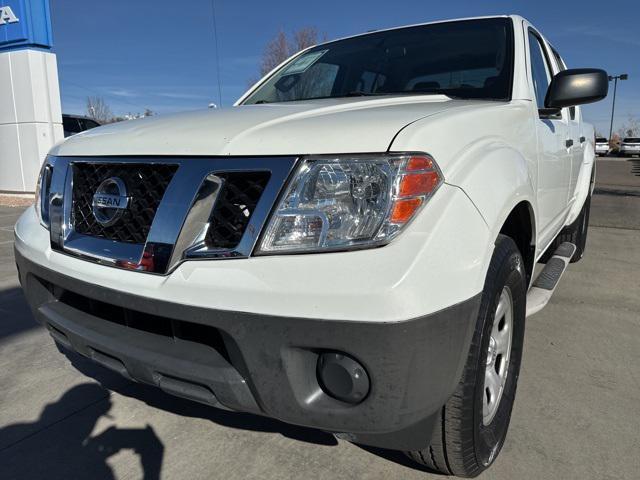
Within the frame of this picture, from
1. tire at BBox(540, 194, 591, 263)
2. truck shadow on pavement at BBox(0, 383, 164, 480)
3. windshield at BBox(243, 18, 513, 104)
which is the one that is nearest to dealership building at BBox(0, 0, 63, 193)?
windshield at BBox(243, 18, 513, 104)

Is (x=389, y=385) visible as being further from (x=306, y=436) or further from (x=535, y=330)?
(x=535, y=330)

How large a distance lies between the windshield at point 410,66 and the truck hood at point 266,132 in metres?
0.66

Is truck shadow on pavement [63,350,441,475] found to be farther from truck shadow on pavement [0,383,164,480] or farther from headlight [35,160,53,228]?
headlight [35,160,53,228]

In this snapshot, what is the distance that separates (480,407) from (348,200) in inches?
33.0

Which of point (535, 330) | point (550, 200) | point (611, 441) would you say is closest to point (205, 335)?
point (611, 441)

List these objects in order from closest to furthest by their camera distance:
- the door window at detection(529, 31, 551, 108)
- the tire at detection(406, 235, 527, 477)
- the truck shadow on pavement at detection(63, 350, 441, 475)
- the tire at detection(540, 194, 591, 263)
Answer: the tire at detection(406, 235, 527, 477)
the truck shadow on pavement at detection(63, 350, 441, 475)
the door window at detection(529, 31, 551, 108)
the tire at detection(540, 194, 591, 263)

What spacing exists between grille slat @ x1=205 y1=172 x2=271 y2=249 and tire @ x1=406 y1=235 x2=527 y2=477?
2.51 ft

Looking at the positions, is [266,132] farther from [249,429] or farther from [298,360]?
[249,429]

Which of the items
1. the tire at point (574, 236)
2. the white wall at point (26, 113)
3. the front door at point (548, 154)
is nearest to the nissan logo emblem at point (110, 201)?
the front door at point (548, 154)

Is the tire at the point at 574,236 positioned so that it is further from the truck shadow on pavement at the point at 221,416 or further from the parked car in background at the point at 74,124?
the parked car in background at the point at 74,124

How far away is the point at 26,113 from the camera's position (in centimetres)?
1150

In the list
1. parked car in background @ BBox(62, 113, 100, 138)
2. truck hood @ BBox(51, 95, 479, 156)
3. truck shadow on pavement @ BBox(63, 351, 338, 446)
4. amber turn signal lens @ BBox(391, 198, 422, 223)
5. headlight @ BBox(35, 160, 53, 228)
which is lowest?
truck shadow on pavement @ BBox(63, 351, 338, 446)

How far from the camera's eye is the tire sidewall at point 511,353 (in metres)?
1.62

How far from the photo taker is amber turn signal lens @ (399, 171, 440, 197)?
1430 millimetres
